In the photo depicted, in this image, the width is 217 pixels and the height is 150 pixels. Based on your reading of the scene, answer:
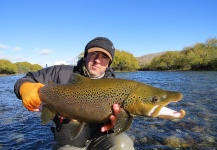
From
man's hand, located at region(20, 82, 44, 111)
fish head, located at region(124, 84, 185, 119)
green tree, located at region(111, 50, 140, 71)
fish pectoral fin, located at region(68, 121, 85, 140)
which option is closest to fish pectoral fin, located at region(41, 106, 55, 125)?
man's hand, located at region(20, 82, 44, 111)

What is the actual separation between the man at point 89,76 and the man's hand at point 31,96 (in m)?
0.01

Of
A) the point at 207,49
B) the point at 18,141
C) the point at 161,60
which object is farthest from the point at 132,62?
the point at 18,141

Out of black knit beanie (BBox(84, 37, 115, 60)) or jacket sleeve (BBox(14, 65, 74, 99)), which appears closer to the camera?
black knit beanie (BBox(84, 37, 115, 60))

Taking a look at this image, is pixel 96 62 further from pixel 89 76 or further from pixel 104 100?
pixel 104 100

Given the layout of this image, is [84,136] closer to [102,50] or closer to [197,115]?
[102,50]

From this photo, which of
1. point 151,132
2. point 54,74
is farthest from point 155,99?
point 151,132

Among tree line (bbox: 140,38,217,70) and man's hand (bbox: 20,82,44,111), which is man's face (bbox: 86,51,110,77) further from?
tree line (bbox: 140,38,217,70)

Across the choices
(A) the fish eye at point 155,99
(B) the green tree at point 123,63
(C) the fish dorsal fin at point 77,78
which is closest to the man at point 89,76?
(C) the fish dorsal fin at point 77,78

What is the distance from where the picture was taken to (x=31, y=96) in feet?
11.0

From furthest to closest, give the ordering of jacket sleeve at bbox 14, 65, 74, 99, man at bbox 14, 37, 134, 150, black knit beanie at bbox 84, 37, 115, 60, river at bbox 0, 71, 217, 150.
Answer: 1. river at bbox 0, 71, 217, 150
2. jacket sleeve at bbox 14, 65, 74, 99
3. black knit beanie at bbox 84, 37, 115, 60
4. man at bbox 14, 37, 134, 150

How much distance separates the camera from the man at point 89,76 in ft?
12.2

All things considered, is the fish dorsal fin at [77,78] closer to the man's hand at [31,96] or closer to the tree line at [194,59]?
the man's hand at [31,96]

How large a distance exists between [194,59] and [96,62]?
62853 millimetres

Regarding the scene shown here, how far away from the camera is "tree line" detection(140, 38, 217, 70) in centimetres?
5901
